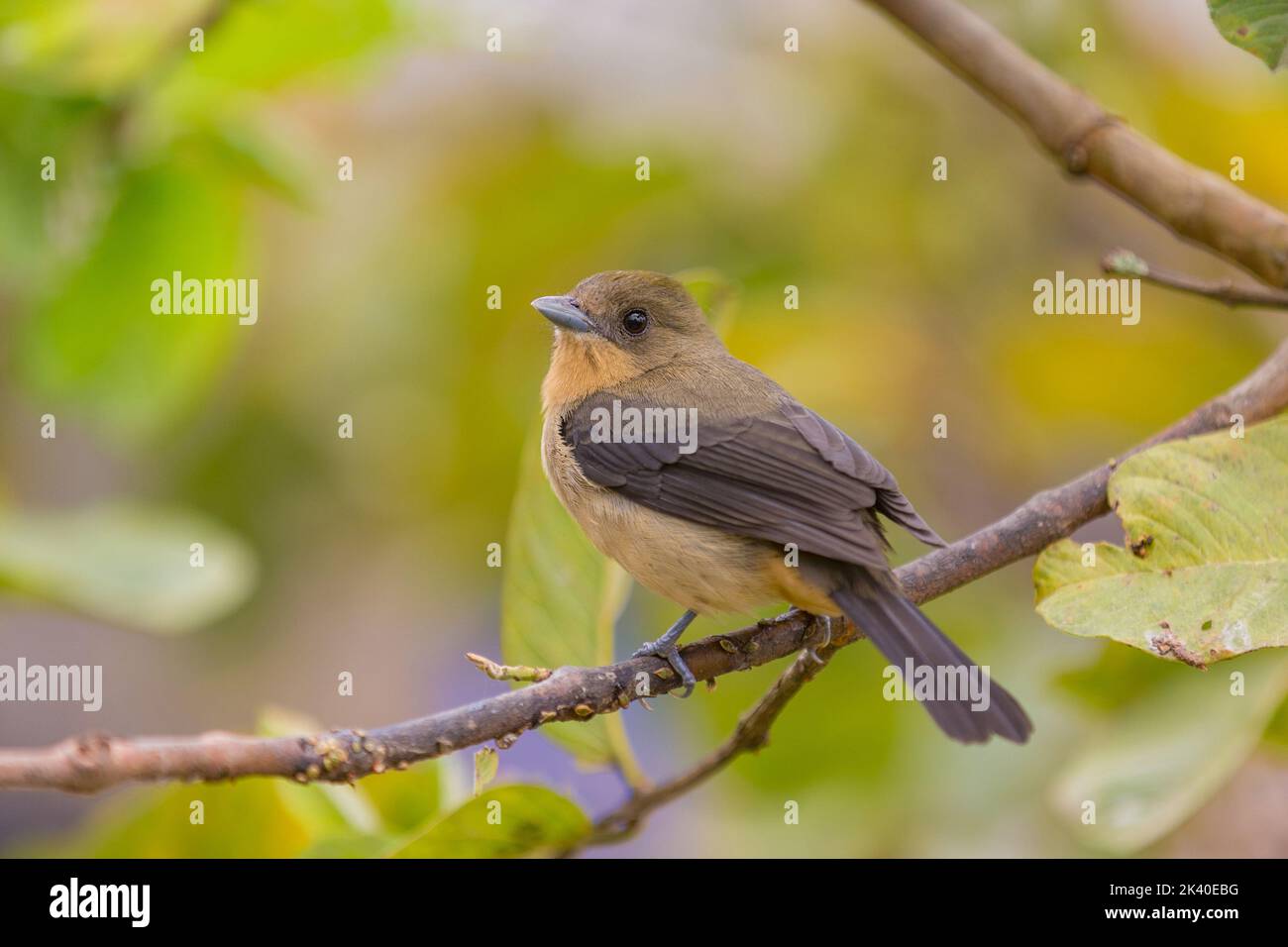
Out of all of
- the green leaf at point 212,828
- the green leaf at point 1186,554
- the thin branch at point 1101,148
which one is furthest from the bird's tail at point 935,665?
the green leaf at point 212,828

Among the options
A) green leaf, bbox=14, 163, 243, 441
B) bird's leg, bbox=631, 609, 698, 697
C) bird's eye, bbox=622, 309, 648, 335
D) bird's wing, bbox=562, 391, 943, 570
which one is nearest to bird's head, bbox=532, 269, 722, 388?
bird's eye, bbox=622, 309, 648, 335

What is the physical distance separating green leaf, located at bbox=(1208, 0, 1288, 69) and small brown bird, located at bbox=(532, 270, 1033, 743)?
0.95 m

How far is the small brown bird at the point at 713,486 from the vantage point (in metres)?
2.35

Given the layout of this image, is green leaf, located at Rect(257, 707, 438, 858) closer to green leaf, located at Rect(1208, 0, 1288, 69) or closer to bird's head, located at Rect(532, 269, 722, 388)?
bird's head, located at Rect(532, 269, 722, 388)

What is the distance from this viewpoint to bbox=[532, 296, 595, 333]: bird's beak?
318 centimetres

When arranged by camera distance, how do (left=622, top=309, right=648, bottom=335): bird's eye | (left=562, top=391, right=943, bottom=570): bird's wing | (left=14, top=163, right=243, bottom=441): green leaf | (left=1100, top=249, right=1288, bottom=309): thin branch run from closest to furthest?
(left=1100, top=249, right=1288, bottom=309): thin branch
(left=562, top=391, right=943, bottom=570): bird's wing
(left=622, top=309, right=648, bottom=335): bird's eye
(left=14, top=163, right=243, bottom=441): green leaf

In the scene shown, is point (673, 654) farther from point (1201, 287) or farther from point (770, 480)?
point (1201, 287)

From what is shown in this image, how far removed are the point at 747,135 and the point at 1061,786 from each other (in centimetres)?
225

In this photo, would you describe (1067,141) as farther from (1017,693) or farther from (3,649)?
(3,649)

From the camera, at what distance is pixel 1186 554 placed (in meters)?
2.04

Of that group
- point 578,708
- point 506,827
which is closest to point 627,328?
point 506,827

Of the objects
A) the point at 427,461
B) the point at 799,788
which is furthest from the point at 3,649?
the point at 799,788

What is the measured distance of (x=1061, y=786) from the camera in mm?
2660

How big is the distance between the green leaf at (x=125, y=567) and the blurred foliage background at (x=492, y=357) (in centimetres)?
1
